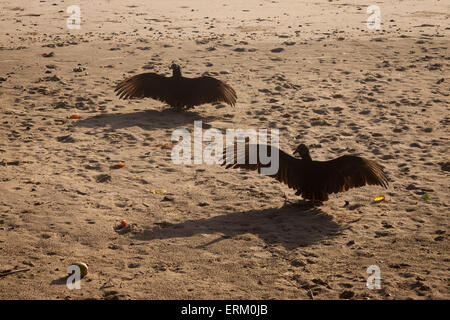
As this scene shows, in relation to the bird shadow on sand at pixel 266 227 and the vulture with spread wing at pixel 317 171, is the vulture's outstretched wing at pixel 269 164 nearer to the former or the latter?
the vulture with spread wing at pixel 317 171

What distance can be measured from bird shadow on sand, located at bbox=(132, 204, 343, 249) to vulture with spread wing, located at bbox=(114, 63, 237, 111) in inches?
132

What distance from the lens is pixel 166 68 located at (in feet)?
38.2

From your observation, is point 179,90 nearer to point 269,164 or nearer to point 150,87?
point 150,87

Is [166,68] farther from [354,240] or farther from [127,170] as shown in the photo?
[354,240]

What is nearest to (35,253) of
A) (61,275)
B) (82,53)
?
(61,275)

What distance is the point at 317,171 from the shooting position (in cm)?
648

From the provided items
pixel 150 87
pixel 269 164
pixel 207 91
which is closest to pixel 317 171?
pixel 269 164

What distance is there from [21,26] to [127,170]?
8.22 meters

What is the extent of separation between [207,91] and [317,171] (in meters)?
3.52

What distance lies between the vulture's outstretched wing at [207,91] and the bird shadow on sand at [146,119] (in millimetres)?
250

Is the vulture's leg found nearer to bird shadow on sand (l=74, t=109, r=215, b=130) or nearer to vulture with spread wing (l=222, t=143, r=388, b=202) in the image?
bird shadow on sand (l=74, t=109, r=215, b=130)

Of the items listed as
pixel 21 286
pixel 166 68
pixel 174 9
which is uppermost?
pixel 174 9

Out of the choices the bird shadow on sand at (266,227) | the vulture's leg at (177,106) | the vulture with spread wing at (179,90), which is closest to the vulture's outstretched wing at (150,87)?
the vulture with spread wing at (179,90)

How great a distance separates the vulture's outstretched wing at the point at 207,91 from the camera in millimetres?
9578
